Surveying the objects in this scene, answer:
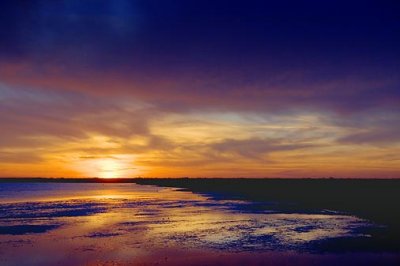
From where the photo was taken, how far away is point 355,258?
74.7ft

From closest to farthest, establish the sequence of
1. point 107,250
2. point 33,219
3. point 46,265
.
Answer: point 46,265 < point 107,250 < point 33,219

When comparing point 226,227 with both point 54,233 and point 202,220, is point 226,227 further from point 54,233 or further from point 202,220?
point 54,233

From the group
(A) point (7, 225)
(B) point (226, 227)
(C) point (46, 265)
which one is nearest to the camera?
(C) point (46, 265)

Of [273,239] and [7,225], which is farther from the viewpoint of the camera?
[7,225]

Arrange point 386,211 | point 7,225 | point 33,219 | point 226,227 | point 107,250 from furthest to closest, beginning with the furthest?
point 386,211
point 33,219
point 7,225
point 226,227
point 107,250

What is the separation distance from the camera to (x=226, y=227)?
34.0m

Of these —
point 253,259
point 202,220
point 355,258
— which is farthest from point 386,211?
point 253,259

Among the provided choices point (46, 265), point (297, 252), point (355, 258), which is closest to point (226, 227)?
point (297, 252)

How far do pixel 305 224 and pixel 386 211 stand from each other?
48.0 feet

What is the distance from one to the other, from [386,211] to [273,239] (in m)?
23.1

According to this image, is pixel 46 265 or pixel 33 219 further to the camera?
pixel 33 219

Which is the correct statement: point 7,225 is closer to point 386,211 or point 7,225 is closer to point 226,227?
point 226,227

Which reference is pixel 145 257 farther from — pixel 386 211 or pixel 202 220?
pixel 386 211

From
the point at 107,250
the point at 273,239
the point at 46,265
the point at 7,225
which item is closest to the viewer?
the point at 46,265
